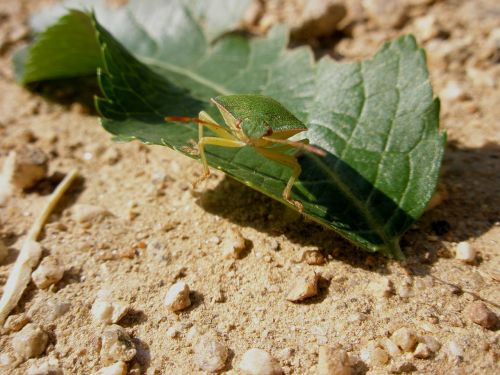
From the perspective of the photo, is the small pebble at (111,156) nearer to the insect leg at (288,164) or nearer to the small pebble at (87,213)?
the small pebble at (87,213)

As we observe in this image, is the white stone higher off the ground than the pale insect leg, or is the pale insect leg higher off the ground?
the pale insect leg

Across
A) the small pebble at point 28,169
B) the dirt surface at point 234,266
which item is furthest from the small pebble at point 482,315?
the small pebble at point 28,169

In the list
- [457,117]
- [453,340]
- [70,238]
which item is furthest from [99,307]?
[457,117]

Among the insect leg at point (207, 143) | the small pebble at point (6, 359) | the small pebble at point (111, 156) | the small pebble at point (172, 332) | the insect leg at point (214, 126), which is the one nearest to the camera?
the small pebble at point (6, 359)

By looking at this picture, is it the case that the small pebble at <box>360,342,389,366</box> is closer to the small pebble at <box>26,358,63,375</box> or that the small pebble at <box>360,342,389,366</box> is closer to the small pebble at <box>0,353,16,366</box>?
the small pebble at <box>26,358,63,375</box>

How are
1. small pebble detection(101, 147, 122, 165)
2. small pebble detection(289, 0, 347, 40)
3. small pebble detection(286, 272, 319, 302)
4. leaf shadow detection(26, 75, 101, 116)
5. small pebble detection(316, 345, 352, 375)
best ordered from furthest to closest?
small pebble detection(289, 0, 347, 40) → leaf shadow detection(26, 75, 101, 116) → small pebble detection(101, 147, 122, 165) → small pebble detection(286, 272, 319, 302) → small pebble detection(316, 345, 352, 375)

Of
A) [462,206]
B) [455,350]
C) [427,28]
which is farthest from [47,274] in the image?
[427,28]

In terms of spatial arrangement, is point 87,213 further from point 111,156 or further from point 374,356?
point 374,356

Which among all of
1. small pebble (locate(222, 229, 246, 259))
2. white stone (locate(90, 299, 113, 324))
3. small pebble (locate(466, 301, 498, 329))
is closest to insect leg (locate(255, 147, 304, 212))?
small pebble (locate(222, 229, 246, 259))
